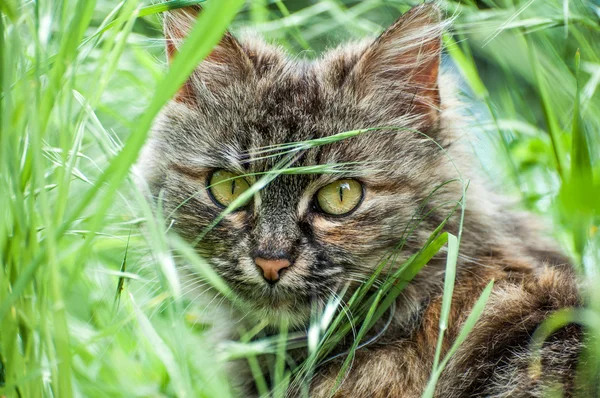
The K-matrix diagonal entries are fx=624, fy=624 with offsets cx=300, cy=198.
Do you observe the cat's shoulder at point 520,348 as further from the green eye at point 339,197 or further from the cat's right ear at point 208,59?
the cat's right ear at point 208,59

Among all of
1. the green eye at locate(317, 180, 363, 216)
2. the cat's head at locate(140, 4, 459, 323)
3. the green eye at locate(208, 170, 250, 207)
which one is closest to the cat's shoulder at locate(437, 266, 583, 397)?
the cat's head at locate(140, 4, 459, 323)

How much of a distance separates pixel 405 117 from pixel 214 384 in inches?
43.1

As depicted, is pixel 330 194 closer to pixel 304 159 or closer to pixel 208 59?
pixel 304 159

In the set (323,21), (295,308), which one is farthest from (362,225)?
(323,21)

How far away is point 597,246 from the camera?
1.74 metres

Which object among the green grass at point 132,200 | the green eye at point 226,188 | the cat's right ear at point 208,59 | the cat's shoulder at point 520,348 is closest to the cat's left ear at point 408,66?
the green grass at point 132,200

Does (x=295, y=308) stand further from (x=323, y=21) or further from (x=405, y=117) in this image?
(x=323, y=21)

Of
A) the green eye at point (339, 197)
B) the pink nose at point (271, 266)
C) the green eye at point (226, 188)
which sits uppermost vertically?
the green eye at point (226, 188)

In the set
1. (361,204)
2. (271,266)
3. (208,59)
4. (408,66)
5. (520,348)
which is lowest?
(520,348)

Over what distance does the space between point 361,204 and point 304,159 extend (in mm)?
224

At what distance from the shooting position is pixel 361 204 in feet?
6.30

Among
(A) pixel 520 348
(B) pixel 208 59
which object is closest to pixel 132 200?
(B) pixel 208 59

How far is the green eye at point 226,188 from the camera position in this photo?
1955mm

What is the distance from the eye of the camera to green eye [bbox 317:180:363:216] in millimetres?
1908
